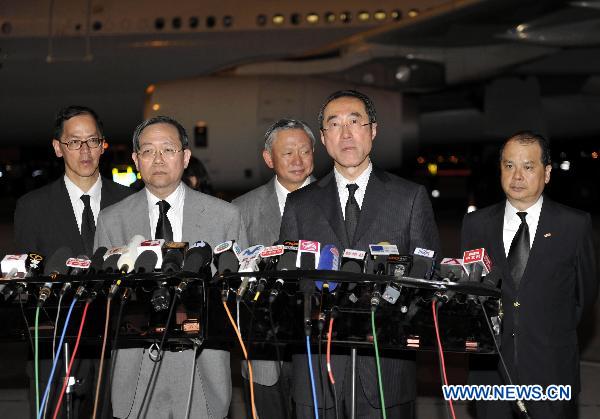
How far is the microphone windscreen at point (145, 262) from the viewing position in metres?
2.59

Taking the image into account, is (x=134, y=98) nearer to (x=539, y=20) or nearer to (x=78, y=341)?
(x=539, y=20)

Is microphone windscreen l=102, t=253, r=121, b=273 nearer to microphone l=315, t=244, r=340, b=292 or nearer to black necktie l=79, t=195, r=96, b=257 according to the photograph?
microphone l=315, t=244, r=340, b=292

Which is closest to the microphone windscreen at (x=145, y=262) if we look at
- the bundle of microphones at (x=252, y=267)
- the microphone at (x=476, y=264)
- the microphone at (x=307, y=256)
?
the bundle of microphones at (x=252, y=267)

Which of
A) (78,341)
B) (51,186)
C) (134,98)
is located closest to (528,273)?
(78,341)

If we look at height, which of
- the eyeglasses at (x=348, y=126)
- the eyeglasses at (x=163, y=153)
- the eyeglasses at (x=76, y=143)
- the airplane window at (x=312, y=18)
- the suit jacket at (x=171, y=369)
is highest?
the airplane window at (x=312, y=18)

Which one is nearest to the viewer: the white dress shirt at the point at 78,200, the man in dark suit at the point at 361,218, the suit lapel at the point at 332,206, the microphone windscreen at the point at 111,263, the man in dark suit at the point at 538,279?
the microphone windscreen at the point at 111,263

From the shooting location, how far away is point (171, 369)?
3.11 meters

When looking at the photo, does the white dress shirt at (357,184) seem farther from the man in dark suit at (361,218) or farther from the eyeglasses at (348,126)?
the eyeglasses at (348,126)

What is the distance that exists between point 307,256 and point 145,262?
526mm

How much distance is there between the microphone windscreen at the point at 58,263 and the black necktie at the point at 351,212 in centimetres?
104

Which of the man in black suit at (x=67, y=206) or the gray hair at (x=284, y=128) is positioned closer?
the man in black suit at (x=67, y=206)

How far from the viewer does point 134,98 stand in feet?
43.1

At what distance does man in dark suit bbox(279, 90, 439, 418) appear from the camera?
2938 mm

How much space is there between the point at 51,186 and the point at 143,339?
1377mm
